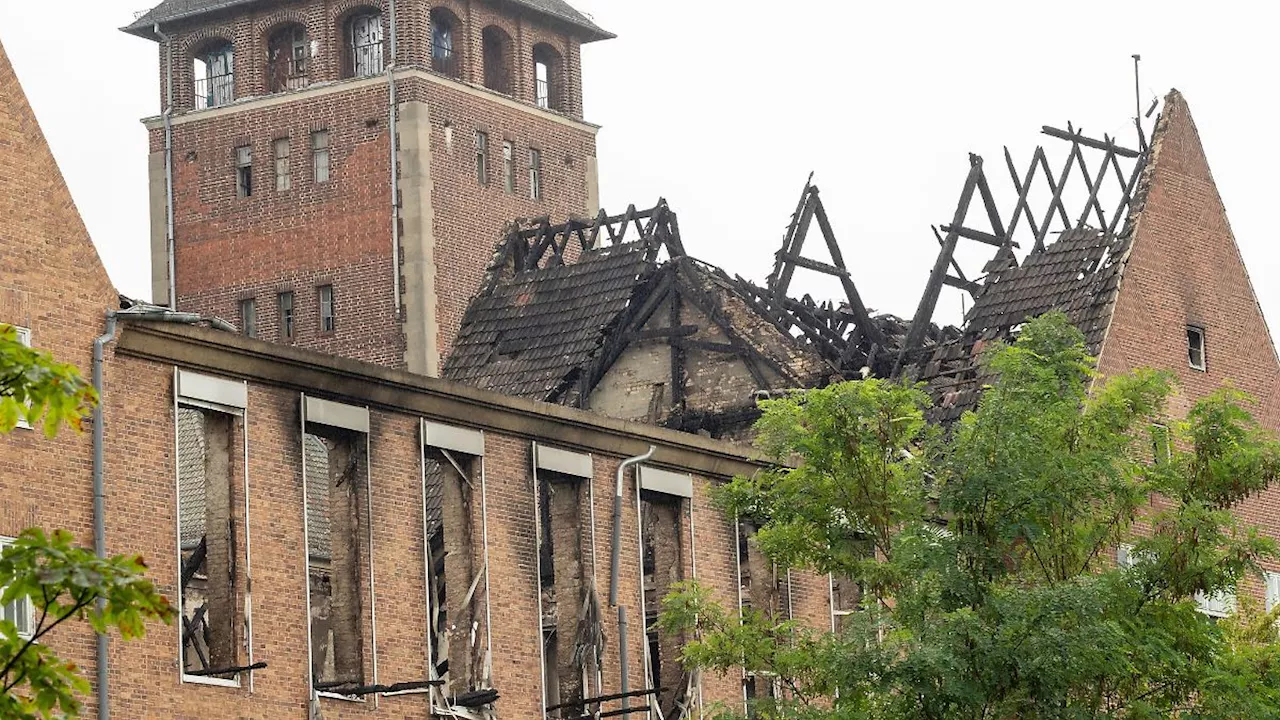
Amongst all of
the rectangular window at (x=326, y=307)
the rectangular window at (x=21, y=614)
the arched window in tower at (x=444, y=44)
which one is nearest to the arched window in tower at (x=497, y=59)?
the arched window in tower at (x=444, y=44)

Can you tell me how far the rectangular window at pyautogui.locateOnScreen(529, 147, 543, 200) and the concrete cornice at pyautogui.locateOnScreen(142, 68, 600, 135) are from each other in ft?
3.09

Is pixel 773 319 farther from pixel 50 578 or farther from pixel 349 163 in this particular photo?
pixel 50 578

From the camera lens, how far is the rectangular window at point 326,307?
5716cm

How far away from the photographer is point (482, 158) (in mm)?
58375

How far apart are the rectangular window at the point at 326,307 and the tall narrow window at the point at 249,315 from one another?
164 cm

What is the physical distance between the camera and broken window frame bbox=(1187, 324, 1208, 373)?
45719mm

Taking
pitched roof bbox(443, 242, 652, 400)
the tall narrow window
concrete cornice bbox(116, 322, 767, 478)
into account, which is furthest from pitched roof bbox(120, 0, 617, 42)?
concrete cornice bbox(116, 322, 767, 478)

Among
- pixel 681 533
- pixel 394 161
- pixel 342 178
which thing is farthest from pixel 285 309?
pixel 681 533

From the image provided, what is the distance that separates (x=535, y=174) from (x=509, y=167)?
893 millimetres

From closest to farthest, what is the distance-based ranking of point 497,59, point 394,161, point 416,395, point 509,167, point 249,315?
point 416,395 < point 394,161 < point 249,315 < point 509,167 < point 497,59

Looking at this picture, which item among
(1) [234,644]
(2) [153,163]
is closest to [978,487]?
(1) [234,644]

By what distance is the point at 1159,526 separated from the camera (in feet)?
84.7

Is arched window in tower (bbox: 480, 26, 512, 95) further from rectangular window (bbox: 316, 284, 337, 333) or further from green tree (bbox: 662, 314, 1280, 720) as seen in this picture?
green tree (bbox: 662, 314, 1280, 720)

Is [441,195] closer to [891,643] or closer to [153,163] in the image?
[153,163]
